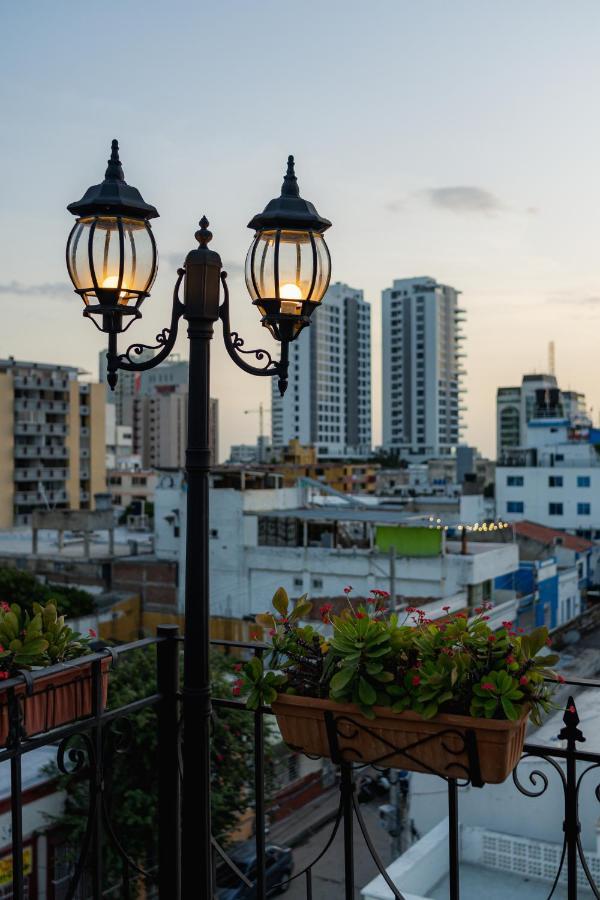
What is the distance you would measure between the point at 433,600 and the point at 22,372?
151 feet

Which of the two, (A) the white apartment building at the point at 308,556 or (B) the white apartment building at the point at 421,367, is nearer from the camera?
(A) the white apartment building at the point at 308,556

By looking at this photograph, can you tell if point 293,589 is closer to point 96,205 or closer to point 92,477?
point 96,205

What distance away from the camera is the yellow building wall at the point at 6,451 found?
2579 inches

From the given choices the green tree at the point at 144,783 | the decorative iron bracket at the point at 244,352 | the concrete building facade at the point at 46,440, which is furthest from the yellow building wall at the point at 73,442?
the decorative iron bracket at the point at 244,352

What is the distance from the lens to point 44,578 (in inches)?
1495

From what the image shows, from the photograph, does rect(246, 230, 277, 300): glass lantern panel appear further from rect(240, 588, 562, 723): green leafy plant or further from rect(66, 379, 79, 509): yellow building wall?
rect(66, 379, 79, 509): yellow building wall

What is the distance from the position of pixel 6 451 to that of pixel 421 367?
3119 inches

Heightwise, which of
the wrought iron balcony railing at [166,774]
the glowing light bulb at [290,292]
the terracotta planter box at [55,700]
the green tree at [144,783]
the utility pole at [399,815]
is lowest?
the utility pole at [399,815]

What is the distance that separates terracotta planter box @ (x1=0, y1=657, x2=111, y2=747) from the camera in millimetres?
3199

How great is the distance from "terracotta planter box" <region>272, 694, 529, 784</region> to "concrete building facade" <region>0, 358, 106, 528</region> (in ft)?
209

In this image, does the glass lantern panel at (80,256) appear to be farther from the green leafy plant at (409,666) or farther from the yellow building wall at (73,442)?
the yellow building wall at (73,442)

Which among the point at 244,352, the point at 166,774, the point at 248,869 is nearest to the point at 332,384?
the point at 248,869

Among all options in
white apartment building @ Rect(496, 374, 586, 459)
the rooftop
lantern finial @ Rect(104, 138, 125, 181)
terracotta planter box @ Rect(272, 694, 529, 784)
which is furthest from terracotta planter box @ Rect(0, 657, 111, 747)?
white apartment building @ Rect(496, 374, 586, 459)

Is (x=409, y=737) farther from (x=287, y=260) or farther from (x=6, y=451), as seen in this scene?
(x=6, y=451)
